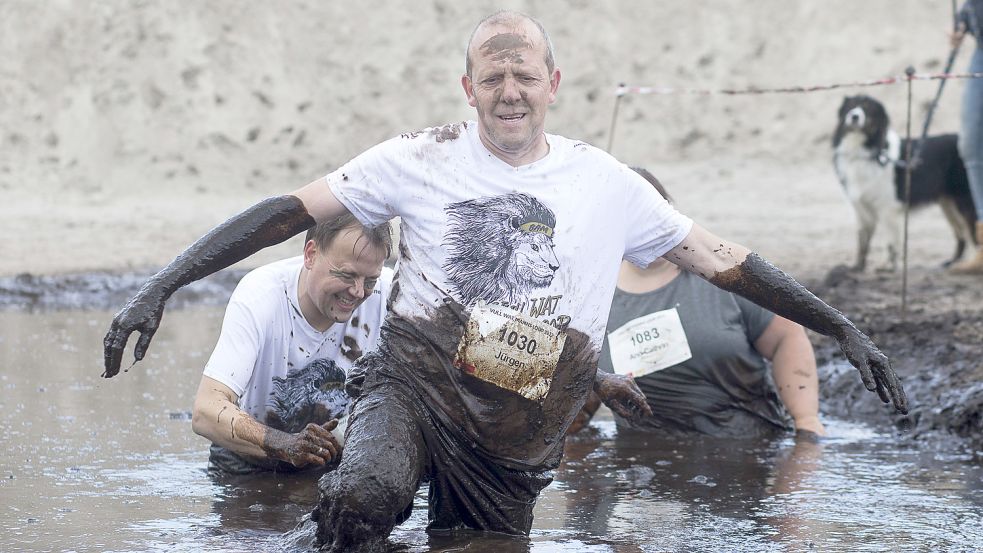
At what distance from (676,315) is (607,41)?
12230 mm

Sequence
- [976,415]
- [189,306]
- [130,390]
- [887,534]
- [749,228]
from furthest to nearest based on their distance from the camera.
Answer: [749,228] → [189,306] → [130,390] → [976,415] → [887,534]

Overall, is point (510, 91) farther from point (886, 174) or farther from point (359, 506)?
point (886, 174)

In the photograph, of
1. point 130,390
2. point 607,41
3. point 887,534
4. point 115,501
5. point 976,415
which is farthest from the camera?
point 607,41

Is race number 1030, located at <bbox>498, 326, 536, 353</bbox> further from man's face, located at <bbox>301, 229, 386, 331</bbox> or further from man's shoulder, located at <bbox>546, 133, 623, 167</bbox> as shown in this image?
man's face, located at <bbox>301, 229, 386, 331</bbox>

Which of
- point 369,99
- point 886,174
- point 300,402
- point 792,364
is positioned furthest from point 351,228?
point 369,99

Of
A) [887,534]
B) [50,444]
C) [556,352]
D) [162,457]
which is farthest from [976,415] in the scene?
[50,444]

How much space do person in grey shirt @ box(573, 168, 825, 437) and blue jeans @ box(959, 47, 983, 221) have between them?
4.23 m

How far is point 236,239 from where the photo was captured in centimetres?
350

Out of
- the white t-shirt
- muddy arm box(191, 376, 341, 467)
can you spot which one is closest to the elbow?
muddy arm box(191, 376, 341, 467)

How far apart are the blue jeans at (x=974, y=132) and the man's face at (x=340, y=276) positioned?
5.88 m

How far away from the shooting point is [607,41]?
17.4 metres

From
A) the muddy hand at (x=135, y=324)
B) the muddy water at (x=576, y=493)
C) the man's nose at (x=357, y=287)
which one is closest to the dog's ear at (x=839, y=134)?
the muddy water at (x=576, y=493)

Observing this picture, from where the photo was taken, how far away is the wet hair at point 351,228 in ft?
14.6

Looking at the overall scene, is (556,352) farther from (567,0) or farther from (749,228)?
(567,0)
